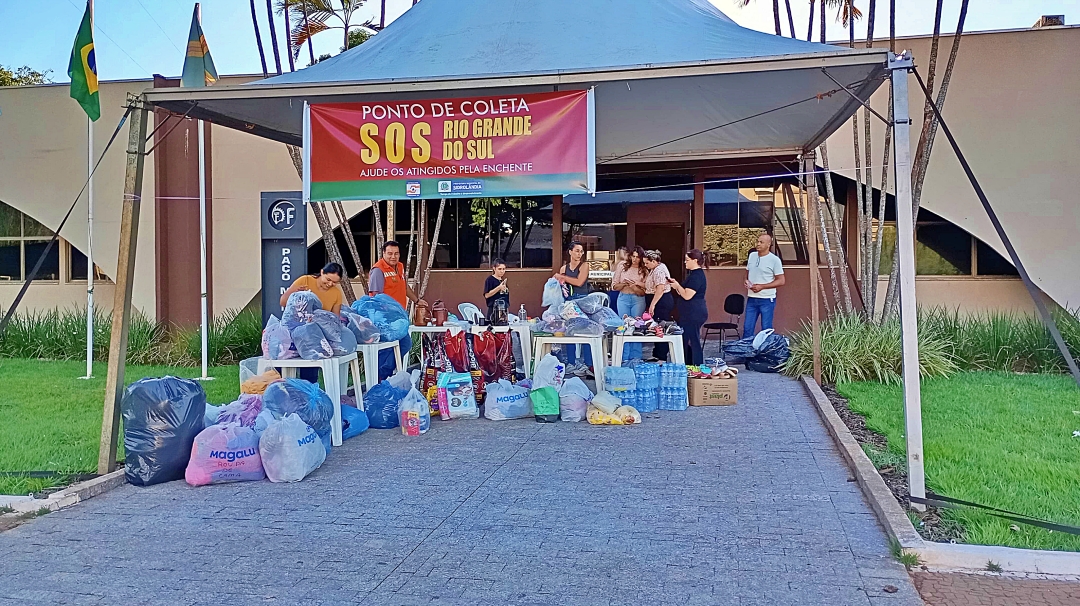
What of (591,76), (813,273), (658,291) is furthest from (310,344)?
(813,273)

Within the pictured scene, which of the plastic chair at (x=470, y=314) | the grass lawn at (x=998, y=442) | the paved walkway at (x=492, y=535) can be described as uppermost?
the plastic chair at (x=470, y=314)

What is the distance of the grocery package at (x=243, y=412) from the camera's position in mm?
5867

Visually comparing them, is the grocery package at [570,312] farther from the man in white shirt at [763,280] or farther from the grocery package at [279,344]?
the man in white shirt at [763,280]

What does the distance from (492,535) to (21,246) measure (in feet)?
52.4

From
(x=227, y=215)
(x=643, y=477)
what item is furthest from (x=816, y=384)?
(x=227, y=215)

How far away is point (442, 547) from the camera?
14.2 ft

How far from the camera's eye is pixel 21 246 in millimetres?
16688

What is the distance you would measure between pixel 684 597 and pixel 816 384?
5.90 metres

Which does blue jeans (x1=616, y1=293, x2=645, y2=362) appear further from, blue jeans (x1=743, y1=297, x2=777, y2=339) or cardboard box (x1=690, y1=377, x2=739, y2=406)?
cardboard box (x1=690, y1=377, x2=739, y2=406)

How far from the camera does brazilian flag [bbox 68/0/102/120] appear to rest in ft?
25.6

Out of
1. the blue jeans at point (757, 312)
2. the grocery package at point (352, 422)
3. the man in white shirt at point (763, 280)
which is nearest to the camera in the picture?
the grocery package at point (352, 422)

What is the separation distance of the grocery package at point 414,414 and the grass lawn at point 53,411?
2.13m

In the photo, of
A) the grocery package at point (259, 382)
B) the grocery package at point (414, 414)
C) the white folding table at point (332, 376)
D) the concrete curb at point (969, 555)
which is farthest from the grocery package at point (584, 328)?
the concrete curb at point (969, 555)

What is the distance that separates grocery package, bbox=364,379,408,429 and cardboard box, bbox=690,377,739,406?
2924 millimetres
